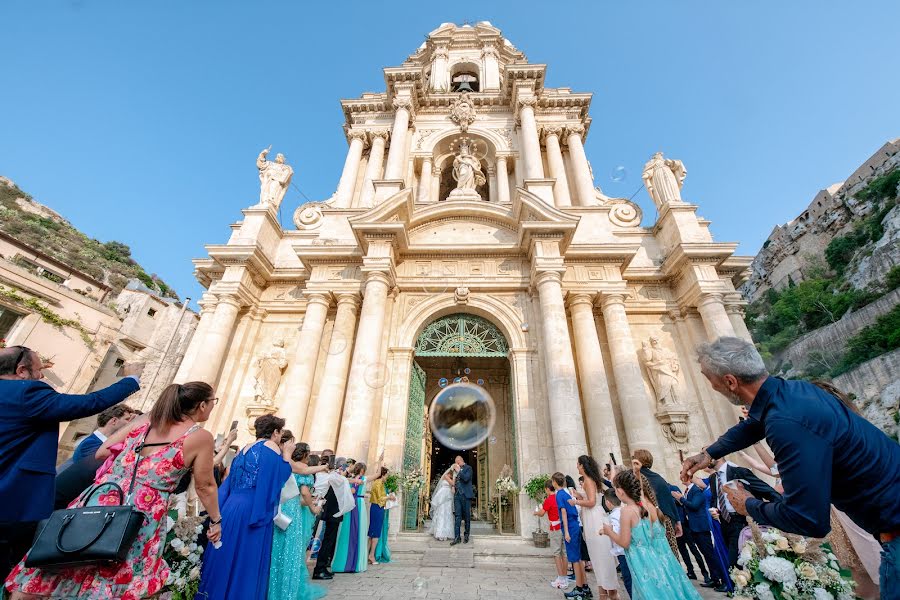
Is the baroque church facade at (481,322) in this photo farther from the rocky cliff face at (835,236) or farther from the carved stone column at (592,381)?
the rocky cliff face at (835,236)

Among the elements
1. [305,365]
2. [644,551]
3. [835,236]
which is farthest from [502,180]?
[835,236]

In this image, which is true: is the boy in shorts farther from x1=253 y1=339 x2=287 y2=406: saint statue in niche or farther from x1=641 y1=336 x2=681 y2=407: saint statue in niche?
x1=253 y1=339 x2=287 y2=406: saint statue in niche

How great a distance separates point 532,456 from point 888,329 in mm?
38701

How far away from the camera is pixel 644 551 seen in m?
3.69

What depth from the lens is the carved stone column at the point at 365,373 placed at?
8.82 m

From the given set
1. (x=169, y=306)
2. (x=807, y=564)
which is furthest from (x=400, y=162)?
(x=169, y=306)

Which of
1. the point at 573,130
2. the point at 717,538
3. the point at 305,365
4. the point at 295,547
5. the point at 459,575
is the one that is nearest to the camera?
the point at 295,547

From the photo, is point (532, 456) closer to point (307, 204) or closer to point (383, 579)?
point (383, 579)

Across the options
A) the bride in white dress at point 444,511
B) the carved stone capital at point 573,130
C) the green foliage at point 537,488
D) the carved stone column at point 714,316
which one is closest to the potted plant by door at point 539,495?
the green foliage at point 537,488

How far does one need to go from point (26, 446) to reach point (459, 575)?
5518 millimetres

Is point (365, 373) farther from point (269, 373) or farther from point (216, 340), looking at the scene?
point (216, 340)

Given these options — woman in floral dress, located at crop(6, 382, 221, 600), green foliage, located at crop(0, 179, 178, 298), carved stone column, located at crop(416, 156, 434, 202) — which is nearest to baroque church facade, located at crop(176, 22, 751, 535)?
carved stone column, located at crop(416, 156, 434, 202)

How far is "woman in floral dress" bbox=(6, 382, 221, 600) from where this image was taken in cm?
199

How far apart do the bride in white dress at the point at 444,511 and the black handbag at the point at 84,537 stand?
7.16m
